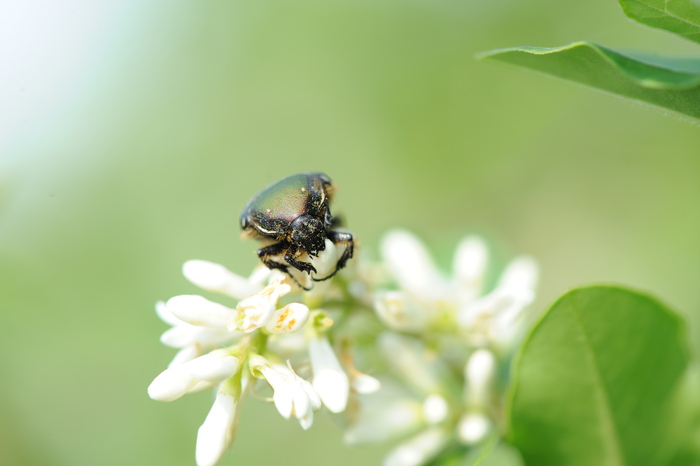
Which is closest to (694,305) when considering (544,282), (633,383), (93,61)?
(544,282)

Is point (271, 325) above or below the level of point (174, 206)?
above

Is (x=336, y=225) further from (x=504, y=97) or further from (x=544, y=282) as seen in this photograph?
(x=504, y=97)

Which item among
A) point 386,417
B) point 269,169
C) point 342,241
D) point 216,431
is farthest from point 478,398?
point 269,169

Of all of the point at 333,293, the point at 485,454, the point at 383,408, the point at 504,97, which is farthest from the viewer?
the point at 504,97

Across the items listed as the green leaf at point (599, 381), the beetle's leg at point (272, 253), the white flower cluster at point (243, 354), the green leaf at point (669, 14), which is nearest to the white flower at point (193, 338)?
the white flower cluster at point (243, 354)

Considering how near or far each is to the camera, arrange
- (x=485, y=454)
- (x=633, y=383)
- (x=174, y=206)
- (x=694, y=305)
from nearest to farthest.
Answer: (x=485, y=454)
(x=633, y=383)
(x=694, y=305)
(x=174, y=206)

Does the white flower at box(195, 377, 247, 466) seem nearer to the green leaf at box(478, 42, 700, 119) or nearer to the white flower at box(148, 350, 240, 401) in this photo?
the white flower at box(148, 350, 240, 401)

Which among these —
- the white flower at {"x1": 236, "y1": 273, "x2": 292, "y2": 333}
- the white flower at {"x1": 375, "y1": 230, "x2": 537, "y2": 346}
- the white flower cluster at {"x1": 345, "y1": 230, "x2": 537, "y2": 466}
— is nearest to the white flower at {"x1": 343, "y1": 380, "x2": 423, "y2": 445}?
the white flower cluster at {"x1": 345, "y1": 230, "x2": 537, "y2": 466}
